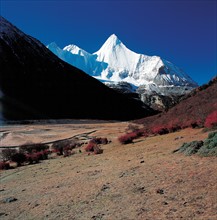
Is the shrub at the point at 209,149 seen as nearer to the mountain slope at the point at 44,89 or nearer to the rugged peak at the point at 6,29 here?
the mountain slope at the point at 44,89

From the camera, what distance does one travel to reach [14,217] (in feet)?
A: 28.4

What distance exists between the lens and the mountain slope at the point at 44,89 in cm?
11288

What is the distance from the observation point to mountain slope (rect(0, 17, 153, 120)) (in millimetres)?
112875

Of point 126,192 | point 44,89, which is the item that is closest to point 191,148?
point 126,192

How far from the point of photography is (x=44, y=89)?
13138 centimetres

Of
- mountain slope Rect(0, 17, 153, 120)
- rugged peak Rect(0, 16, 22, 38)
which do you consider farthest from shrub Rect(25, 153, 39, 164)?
rugged peak Rect(0, 16, 22, 38)

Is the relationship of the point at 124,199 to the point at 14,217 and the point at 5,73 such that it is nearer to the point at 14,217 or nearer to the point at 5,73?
the point at 14,217

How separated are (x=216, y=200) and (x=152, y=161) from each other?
521 cm

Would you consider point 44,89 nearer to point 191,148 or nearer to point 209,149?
point 191,148

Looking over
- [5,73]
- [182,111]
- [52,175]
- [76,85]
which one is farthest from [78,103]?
[52,175]

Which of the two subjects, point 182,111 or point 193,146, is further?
point 182,111

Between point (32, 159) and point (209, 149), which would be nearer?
point (209, 149)

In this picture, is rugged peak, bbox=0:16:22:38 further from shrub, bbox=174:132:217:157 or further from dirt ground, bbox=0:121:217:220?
shrub, bbox=174:132:217:157

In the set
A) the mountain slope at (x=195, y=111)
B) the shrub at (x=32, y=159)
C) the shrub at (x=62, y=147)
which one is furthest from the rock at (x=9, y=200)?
the mountain slope at (x=195, y=111)
